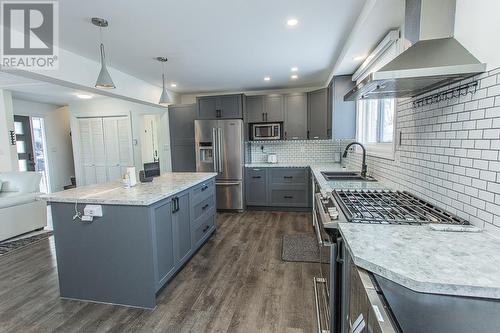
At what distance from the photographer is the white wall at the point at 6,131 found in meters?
4.72

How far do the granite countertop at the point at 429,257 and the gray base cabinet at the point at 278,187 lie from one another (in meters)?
3.38

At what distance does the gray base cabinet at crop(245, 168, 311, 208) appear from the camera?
466 cm

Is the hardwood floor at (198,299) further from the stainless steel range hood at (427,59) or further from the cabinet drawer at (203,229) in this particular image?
the stainless steel range hood at (427,59)

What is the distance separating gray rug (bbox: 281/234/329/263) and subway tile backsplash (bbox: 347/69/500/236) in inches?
53.7

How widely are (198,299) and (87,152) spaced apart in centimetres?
586

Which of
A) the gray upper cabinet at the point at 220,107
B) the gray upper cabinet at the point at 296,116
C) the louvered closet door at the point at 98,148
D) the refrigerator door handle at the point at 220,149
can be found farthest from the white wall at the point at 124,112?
the gray upper cabinet at the point at 296,116

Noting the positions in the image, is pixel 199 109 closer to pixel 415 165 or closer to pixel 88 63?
pixel 88 63

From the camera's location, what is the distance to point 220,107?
192 inches

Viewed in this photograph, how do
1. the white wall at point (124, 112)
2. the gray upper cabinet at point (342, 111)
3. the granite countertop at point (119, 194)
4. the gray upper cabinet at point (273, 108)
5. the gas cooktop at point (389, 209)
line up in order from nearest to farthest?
1. the gas cooktop at point (389, 209)
2. the granite countertop at point (119, 194)
3. the gray upper cabinet at point (342, 111)
4. the gray upper cabinet at point (273, 108)
5. the white wall at point (124, 112)

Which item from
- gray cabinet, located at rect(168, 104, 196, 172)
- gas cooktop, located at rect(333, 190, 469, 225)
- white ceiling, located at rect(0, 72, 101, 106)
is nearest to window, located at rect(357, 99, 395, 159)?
gas cooktop, located at rect(333, 190, 469, 225)

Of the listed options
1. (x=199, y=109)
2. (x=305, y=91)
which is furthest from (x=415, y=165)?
(x=199, y=109)

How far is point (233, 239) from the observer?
350 centimetres

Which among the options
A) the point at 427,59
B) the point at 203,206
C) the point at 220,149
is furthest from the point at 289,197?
the point at 427,59

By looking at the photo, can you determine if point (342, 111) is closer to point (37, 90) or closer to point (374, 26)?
point (374, 26)
